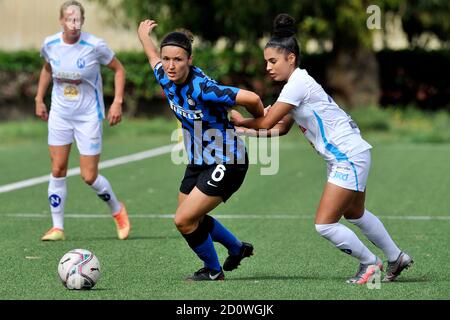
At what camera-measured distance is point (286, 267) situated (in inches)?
369

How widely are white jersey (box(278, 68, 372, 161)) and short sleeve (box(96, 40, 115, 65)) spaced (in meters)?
3.42

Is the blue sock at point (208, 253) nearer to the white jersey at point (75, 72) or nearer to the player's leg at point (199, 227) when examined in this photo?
the player's leg at point (199, 227)

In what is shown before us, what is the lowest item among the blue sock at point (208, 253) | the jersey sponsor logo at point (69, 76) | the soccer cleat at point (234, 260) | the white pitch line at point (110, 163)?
the white pitch line at point (110, 163)

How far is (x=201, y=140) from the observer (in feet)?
28.1

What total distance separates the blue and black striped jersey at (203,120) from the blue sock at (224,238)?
60cm

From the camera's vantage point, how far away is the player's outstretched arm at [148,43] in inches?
350

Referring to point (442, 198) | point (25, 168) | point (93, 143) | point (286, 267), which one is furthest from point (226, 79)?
point (286, 267)

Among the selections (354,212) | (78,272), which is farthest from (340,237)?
(78,272)

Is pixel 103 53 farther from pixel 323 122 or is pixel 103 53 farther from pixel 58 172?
pixel 323 122

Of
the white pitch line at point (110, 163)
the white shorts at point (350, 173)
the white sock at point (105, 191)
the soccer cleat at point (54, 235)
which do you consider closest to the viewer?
the white shorts at point (350, 173)

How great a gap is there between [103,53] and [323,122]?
3629 mm

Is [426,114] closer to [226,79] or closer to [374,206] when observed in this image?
[226,79]

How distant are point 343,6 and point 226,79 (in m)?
4.01

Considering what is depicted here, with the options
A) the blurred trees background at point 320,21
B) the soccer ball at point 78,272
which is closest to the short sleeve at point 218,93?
the soccer ball at point 78,272
